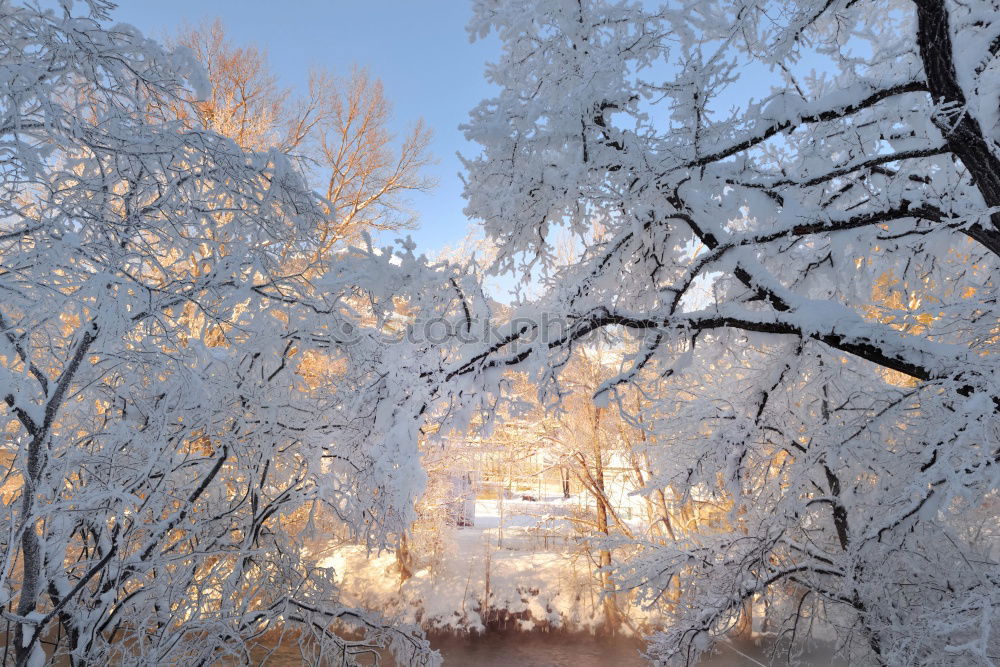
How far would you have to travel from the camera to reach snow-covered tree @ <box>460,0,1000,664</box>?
9.52 feet

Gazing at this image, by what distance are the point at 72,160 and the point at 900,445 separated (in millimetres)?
6471

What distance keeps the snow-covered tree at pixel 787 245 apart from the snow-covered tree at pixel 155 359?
1019 mm

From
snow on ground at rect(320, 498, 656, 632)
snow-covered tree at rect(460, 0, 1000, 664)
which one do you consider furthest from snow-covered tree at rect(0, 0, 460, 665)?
snow on ground at rect(320, 498, 656, 632)

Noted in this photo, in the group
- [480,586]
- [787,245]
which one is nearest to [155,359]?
[787,245]

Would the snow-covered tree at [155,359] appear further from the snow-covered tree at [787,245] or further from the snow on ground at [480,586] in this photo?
the snow on ground at [480,586]

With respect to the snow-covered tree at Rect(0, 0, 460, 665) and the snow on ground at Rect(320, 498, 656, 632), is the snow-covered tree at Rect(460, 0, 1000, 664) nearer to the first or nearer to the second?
the snow-covered tree at Rect(0, 0, 460, 665)

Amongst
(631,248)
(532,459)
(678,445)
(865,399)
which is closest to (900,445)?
(865,399)

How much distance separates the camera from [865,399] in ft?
15.5

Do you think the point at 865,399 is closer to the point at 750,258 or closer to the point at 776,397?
the point at 776,397

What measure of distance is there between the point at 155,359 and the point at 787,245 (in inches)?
178

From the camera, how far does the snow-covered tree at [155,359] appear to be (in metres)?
2.22

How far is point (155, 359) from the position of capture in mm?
2748

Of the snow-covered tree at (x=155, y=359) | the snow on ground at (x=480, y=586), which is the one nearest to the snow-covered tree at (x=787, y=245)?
the snow-covered tree at (x=155, y=359)

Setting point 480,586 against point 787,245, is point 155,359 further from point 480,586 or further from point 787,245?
point 480,586
